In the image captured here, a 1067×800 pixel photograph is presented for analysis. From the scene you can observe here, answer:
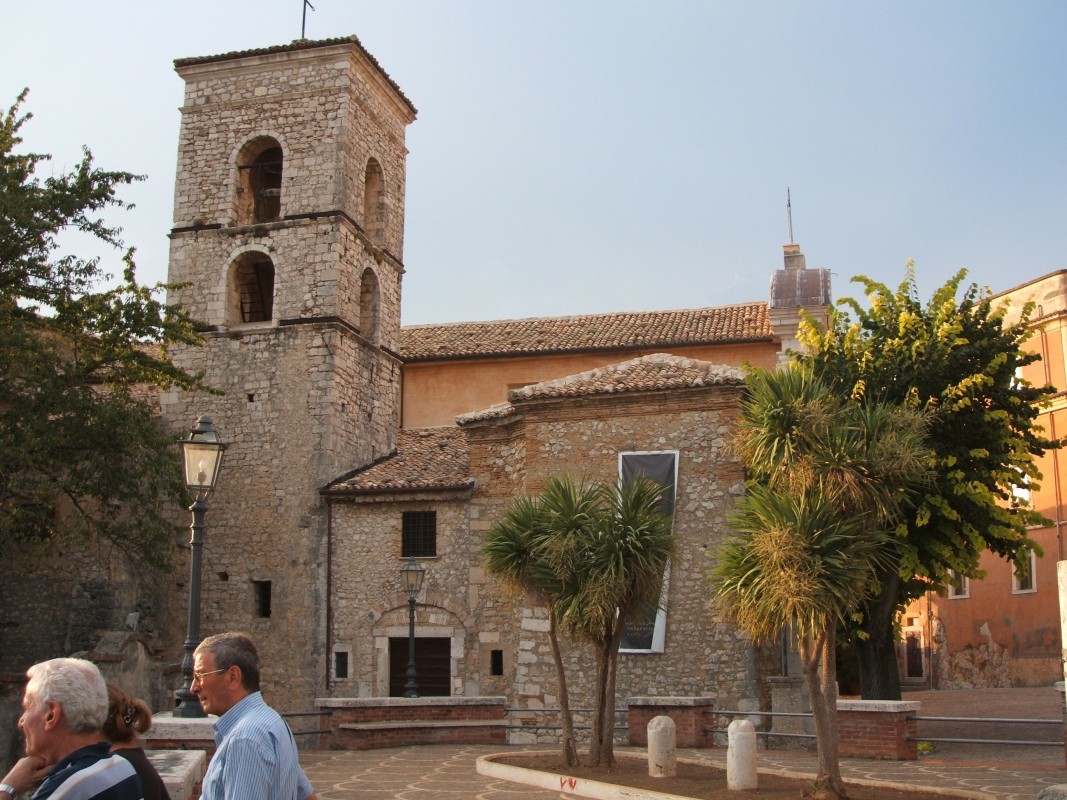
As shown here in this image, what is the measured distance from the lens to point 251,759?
15.2ft

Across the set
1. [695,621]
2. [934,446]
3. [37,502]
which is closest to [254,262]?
[37,502]

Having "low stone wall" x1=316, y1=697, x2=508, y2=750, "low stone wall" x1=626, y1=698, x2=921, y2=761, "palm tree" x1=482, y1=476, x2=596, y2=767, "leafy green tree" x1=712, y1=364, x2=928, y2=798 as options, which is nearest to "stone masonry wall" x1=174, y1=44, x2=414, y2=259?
"low stone wall" x1=316, y1=697, x2=508, y2=750

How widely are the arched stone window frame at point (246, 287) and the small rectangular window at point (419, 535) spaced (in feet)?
20.5

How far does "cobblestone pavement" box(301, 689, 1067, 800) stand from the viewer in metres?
13.5

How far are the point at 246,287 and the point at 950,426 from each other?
17458mm

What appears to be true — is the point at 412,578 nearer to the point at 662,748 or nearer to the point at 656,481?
the point at 656,481

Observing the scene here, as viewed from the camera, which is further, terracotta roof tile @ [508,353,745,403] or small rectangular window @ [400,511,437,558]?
small rectangular window @ [400,511,437,558]

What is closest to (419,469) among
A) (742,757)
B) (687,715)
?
(687,715)

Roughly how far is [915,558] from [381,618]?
11.4m

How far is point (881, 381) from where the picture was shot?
1959 cm

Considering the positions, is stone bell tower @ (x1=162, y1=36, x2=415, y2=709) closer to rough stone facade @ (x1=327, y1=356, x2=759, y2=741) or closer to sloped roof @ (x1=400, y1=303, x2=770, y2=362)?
rough stone facade @ (x1=327, y1=356, x2=759, y2=741)

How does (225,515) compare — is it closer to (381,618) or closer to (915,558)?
(381,618)

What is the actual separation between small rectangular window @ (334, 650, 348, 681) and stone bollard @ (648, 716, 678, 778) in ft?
38.5

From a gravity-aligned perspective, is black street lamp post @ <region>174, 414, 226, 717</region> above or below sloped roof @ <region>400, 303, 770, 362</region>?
below
